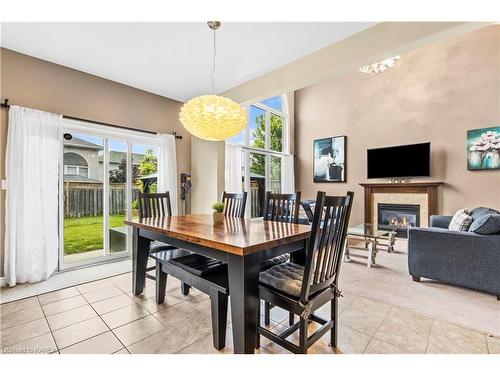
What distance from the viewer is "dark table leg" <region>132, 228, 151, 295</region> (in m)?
2.54

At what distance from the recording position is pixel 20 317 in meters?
2.13

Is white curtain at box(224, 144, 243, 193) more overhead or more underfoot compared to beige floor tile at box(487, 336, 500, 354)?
more overhead

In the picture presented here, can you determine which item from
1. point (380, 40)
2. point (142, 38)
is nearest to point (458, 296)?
point (380, 40)

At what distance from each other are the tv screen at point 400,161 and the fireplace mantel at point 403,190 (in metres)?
0.20

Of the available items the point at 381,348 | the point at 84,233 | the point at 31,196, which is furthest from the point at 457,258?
the point at 31,196

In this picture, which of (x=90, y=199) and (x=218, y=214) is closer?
(x=218, y=214)

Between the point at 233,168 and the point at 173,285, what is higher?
the point at 233,168

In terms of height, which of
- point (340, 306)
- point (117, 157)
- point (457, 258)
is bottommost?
point (340, 306)

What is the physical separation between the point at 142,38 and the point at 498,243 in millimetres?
4136

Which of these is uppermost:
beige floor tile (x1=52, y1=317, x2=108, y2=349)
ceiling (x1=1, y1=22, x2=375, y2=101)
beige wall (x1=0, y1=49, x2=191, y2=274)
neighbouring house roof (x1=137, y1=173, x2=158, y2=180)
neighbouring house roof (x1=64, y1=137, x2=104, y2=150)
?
ceiling (x1=1, y1=22, x2=375, y2=101)

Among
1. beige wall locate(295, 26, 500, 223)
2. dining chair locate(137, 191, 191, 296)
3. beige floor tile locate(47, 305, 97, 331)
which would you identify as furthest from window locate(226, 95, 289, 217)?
beige floor tile locate(47, 305, 97, 331)

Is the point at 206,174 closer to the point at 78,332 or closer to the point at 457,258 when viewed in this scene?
the point at 78,332

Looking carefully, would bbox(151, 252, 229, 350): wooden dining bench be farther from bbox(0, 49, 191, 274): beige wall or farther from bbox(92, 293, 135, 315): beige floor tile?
bbox(0, 49, 191, 274): beige wall

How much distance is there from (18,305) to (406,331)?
3.44 m
